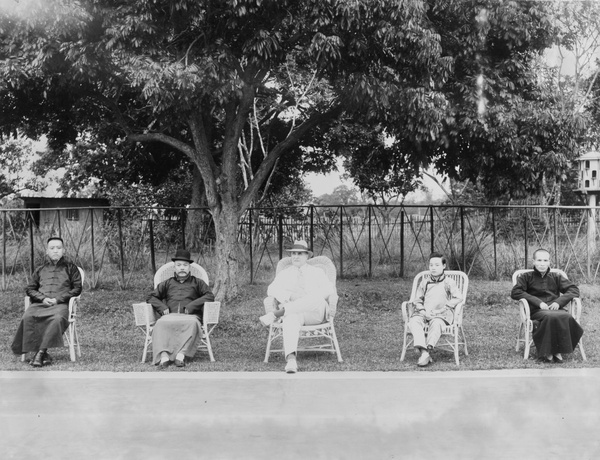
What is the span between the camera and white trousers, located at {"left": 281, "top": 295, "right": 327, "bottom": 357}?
6109 mm

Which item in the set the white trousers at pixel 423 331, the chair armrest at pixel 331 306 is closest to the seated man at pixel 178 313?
the chair armrest at pixel 331 306

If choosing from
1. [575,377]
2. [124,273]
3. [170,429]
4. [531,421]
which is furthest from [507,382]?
[124,273]

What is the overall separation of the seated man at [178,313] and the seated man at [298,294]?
2.19ft

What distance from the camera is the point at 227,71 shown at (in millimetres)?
8039

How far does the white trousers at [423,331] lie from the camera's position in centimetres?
611

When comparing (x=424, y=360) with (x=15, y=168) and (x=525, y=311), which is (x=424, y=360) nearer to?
(x=525, y=311)

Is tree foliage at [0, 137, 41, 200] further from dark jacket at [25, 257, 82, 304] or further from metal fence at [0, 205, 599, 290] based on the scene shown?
dark jacket at [25, 257, 82, 304]

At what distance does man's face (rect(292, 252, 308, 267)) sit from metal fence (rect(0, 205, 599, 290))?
16.9 ft

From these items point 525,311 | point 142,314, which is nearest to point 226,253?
point 142,314

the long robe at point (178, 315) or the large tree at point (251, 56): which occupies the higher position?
the large tree at point (251, 56)

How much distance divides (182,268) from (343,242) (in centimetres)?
619

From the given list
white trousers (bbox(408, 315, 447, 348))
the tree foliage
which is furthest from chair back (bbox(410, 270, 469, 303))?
the tree foliage

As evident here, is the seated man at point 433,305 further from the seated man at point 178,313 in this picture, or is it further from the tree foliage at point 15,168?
the tree foliage at point 15,168

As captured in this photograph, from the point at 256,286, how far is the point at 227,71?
439 cm
